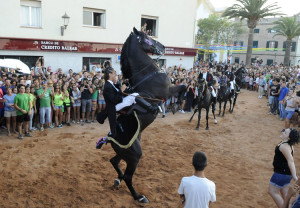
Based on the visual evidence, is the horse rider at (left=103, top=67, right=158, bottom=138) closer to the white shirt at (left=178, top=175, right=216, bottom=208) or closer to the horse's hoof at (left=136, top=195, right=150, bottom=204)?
the horse's hoof at (left=136, top=195, right=150, bottom=204)

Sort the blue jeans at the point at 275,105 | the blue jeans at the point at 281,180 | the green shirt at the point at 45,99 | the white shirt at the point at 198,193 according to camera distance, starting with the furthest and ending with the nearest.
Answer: the blue jeans at the point at 275,105 < the green shirt at the point at 45,99 < the blue jeans at the point at 281,180 < the white shirt at the point at 198,193

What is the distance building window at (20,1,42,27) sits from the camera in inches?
564

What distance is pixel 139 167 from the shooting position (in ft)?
21.4

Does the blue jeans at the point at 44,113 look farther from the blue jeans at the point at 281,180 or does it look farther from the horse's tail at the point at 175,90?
the blue jeans at the point at 281,180

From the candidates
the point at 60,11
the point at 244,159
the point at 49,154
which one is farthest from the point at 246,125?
the point at 60,11

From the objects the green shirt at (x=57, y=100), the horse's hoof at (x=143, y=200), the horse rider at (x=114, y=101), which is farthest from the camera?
the green shirt at (x=57, y=100)

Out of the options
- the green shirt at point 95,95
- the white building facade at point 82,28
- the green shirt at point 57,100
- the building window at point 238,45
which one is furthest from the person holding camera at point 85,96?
the building window at point 238,45

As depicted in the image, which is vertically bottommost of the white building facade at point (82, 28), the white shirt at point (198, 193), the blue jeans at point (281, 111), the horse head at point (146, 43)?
the blue jeans at point (281, 111)

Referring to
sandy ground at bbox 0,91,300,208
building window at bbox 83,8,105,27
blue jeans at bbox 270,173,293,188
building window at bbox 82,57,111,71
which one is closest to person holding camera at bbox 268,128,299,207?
blue jeans at bbox 270,173,293,188

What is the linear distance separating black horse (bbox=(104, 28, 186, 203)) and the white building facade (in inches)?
450

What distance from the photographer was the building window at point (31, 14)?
14.3 metres

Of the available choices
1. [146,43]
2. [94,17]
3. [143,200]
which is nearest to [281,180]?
[143,200]

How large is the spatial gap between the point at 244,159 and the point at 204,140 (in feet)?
6.24

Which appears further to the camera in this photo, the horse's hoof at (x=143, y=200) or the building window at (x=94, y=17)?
the building window at (x=94, y=17)
